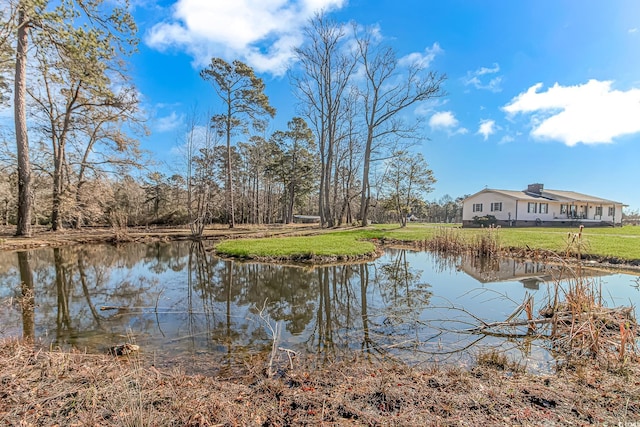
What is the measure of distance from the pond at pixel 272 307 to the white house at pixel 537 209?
23.0m

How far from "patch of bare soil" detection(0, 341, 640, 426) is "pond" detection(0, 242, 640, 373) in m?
0.45

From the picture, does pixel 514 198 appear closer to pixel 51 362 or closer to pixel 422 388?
pixel 422 388

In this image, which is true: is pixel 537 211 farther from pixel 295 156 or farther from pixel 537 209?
pixel 295 156

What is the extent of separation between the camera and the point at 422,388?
244 cm

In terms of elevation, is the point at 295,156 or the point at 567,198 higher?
the point at 295,156

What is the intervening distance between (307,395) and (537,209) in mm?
35771

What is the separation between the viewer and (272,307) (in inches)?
206

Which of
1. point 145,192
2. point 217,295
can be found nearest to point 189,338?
point 217,295

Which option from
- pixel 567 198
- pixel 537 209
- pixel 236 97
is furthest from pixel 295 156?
pixel 567 198

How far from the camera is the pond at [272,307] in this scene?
3.52 meters

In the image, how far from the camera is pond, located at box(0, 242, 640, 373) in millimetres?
3521

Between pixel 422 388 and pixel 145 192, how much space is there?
121 feet

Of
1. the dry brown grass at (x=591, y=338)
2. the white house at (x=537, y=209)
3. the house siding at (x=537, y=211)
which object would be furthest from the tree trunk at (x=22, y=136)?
the house siding at (x=537, y=211)

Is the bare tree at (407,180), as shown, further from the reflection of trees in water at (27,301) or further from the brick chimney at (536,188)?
the reflection of trees in water at (27,301)
